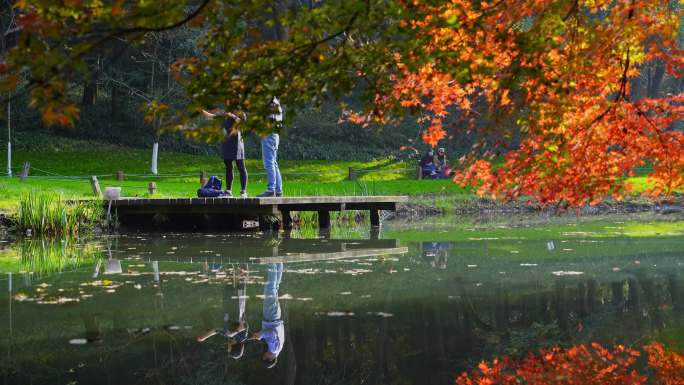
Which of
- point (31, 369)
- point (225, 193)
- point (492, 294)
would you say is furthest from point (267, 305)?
point (225, 193)

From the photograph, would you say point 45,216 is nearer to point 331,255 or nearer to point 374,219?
point 331,255

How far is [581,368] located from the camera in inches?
218

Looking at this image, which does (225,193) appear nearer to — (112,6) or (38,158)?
(112,6)

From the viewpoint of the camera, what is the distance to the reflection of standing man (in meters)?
5.89

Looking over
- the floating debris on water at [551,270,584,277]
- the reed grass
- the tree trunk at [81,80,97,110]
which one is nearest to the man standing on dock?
the reed grass

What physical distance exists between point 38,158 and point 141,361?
Answer: 34365mm

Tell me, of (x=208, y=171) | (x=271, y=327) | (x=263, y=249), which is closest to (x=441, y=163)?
(x=208, y=171)

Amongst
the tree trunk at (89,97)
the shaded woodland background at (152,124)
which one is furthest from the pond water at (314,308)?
the tree trunk at (89,97)

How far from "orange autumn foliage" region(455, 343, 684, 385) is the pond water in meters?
0.19

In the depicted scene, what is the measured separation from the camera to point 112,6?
4.33 meters

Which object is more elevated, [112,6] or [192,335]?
[112,6]

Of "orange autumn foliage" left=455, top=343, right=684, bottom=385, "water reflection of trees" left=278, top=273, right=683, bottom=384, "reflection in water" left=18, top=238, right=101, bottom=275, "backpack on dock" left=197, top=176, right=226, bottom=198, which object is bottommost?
"orange autumn foliage" left=455, top=343, right=684, bottom=385

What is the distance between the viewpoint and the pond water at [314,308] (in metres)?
5.64

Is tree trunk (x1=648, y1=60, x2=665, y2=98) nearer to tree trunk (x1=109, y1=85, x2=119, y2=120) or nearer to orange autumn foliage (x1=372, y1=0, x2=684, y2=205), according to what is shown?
tree trunk (x1=109, y1=85, x2=119, y2=120)
